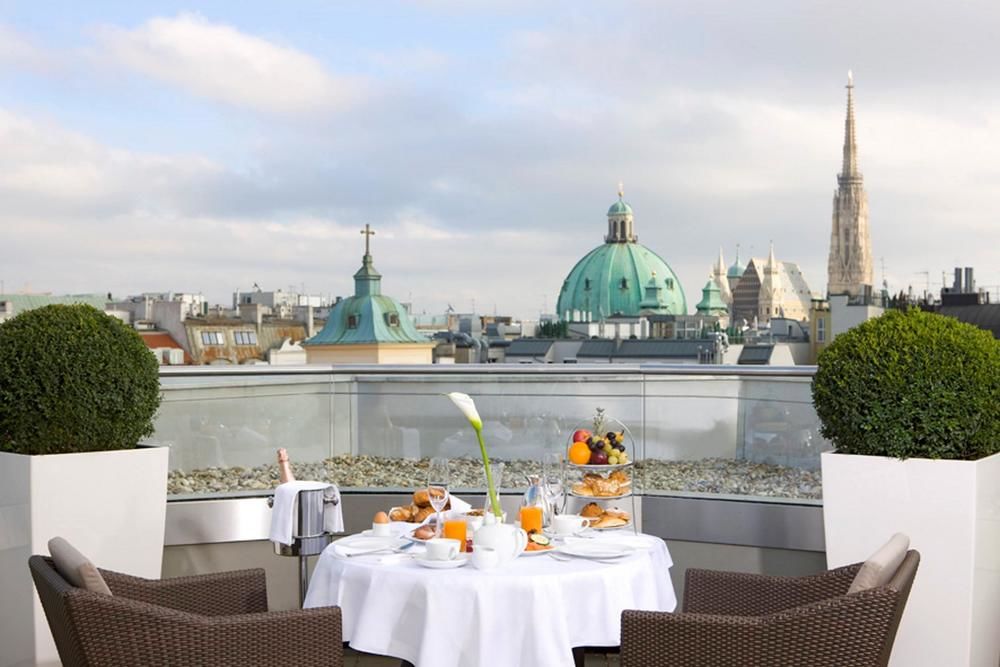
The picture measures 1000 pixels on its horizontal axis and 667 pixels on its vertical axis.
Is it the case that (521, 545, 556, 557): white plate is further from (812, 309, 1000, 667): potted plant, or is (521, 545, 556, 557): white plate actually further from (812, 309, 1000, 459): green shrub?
(812, 309, 1000, 459): green shrub

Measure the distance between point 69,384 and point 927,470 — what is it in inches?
131

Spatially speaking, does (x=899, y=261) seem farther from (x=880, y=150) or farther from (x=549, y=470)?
(x=549, y=470)

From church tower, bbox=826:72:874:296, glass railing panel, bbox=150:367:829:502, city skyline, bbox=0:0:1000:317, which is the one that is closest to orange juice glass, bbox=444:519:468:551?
glass railing panel, bbox=150:367:829:502

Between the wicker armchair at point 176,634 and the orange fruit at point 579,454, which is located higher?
the orange fruit at point 579,454

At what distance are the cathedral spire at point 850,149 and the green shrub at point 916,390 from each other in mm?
129353

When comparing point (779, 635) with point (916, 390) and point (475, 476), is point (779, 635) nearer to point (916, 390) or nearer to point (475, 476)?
point (916, 390)

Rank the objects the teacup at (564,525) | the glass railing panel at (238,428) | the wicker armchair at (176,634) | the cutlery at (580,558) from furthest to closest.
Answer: the glass railing panel at (238,428)
the teacup at (564,525)
the cutlery at (580,558)
the wicker armchair at (176,634)

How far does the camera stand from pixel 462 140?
63125mm

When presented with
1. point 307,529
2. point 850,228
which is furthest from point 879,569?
point 850,228

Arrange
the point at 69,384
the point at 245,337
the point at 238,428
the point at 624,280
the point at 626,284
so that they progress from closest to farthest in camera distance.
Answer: the point at 69,384 < the point at 238,428 < the point at 245,337 < the point at 626,284 < the point at 624,280

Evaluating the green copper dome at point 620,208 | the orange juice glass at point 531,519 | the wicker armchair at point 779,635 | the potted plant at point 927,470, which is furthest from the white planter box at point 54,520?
the green copper dome at point 620,208

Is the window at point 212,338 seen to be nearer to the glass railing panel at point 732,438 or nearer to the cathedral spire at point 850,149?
the glass railing panel at point 732,438

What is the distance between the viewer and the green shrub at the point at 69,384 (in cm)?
501

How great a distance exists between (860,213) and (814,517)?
417 ft
